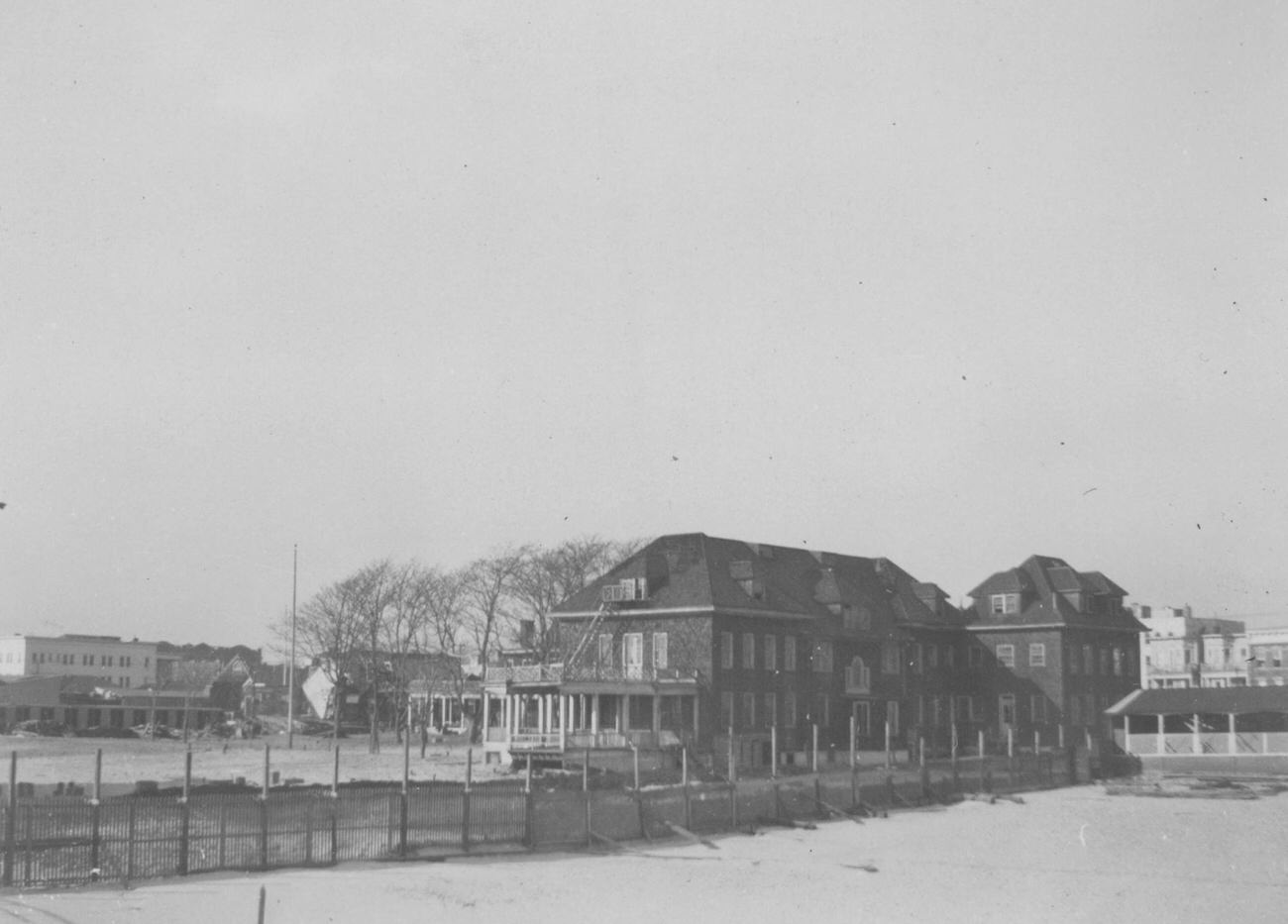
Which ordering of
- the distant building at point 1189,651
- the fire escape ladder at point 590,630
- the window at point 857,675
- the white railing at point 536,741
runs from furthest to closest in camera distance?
the distant building at point 1189,651 → the window at point 857,675 → the fire escape ladder at point 590,630 → the white railing at point 536,741

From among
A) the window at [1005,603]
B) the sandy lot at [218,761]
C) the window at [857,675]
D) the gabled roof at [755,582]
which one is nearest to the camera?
the sandy lot at [218,761]

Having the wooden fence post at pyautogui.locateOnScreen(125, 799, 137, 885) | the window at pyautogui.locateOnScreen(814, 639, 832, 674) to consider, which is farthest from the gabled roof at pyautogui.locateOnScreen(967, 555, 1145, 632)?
the wooden fence post at pyautogui.locateOnScreen(125, 799, 137, 885)

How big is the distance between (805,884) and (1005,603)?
49838mm

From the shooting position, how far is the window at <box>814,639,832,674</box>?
66.4 meters

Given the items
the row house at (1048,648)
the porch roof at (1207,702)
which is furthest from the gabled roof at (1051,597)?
the porch roof at (1207,702)

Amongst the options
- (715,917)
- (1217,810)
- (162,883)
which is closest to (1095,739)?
(1217,810)

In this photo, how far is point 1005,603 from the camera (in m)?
78.1

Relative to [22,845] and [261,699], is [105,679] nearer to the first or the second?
[261,699]

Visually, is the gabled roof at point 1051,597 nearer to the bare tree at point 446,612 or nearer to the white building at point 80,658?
the bare tree at point 446,612

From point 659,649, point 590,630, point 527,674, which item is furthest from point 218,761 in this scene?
point 659,649

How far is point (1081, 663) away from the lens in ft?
251

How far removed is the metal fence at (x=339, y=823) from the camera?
90.9 feet

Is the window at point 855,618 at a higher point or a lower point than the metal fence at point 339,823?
higher

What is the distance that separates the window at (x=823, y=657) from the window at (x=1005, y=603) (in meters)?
15.4
